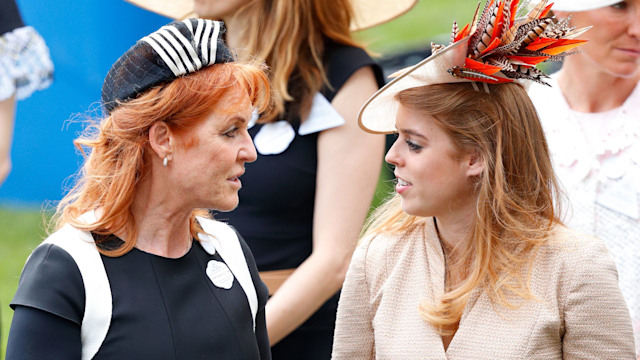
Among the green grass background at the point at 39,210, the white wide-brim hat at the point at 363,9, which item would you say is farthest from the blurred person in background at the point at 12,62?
the green grass background at the point at 39,210

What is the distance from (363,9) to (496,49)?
1266 millimetres

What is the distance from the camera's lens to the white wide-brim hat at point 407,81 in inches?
84.9

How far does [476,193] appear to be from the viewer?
231cm

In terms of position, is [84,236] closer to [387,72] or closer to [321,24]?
[321,24]

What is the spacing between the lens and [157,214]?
2.05 meters

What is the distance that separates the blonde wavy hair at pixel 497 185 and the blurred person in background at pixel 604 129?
538 mm

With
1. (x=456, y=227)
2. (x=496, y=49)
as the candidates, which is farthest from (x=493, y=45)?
(x=456, y=227)

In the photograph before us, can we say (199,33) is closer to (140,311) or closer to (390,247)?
(140,311)

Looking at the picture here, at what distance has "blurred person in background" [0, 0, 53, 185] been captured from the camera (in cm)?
296

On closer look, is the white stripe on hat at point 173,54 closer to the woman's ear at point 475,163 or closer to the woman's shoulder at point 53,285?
the woman's shoulder at point 53,285

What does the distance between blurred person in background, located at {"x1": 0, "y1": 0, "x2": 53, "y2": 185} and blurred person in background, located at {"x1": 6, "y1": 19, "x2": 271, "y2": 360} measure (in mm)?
1039

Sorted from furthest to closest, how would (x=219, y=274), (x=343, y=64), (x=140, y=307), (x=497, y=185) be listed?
(x=343, y=64) < (x=497, y=185) < (x=219, y=274) < (x=140, y=307)

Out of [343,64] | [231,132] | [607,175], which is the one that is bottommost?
[607,175]

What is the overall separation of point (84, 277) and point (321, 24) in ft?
4.63
